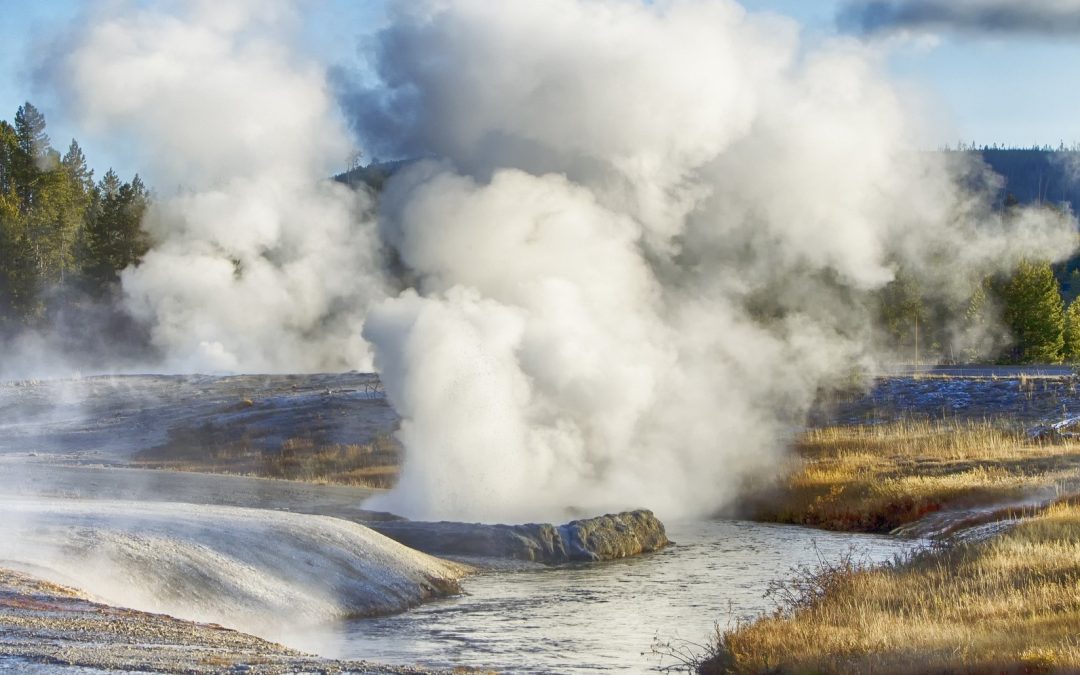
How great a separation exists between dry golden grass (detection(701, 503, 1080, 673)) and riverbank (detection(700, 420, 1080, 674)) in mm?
25

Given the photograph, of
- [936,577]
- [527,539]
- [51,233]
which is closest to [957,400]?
[527,539]

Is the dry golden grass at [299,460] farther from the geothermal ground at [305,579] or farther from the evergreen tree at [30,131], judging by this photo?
the evergreen tree at [30,131]

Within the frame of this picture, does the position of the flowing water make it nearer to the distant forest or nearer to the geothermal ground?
the geothermal ground

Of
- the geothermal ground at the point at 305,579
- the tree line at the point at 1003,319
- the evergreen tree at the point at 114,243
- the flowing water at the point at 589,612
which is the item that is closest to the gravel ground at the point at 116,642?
the geothermal ground at the point at 305,579

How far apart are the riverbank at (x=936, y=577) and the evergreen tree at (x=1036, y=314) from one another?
46645 mm

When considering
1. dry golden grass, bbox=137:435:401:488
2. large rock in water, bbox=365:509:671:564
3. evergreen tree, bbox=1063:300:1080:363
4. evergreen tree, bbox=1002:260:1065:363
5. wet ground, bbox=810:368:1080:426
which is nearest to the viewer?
large rock in water, bbox=365:509:671:564

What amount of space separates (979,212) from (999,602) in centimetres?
2745

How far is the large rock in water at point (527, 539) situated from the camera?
25.5 m

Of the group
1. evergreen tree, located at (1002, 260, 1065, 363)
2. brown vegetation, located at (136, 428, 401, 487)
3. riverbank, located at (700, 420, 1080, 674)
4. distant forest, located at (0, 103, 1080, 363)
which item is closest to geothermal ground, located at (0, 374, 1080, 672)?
riverbank, located at (700, 420, 1080, 674)

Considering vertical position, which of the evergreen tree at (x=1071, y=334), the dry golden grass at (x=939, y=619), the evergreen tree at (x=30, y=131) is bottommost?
the dry golden grass at (x=939, y=619)

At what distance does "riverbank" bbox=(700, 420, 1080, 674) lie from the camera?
13.1m

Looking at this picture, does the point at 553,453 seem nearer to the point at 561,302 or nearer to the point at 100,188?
the point at 561,302

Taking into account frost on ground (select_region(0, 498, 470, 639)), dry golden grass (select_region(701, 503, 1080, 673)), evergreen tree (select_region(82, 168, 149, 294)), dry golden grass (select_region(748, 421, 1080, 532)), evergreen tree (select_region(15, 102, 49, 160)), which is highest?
evergreen tree (select_region(15, 102, 49, 160))

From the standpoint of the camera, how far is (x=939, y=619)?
50.4ft
